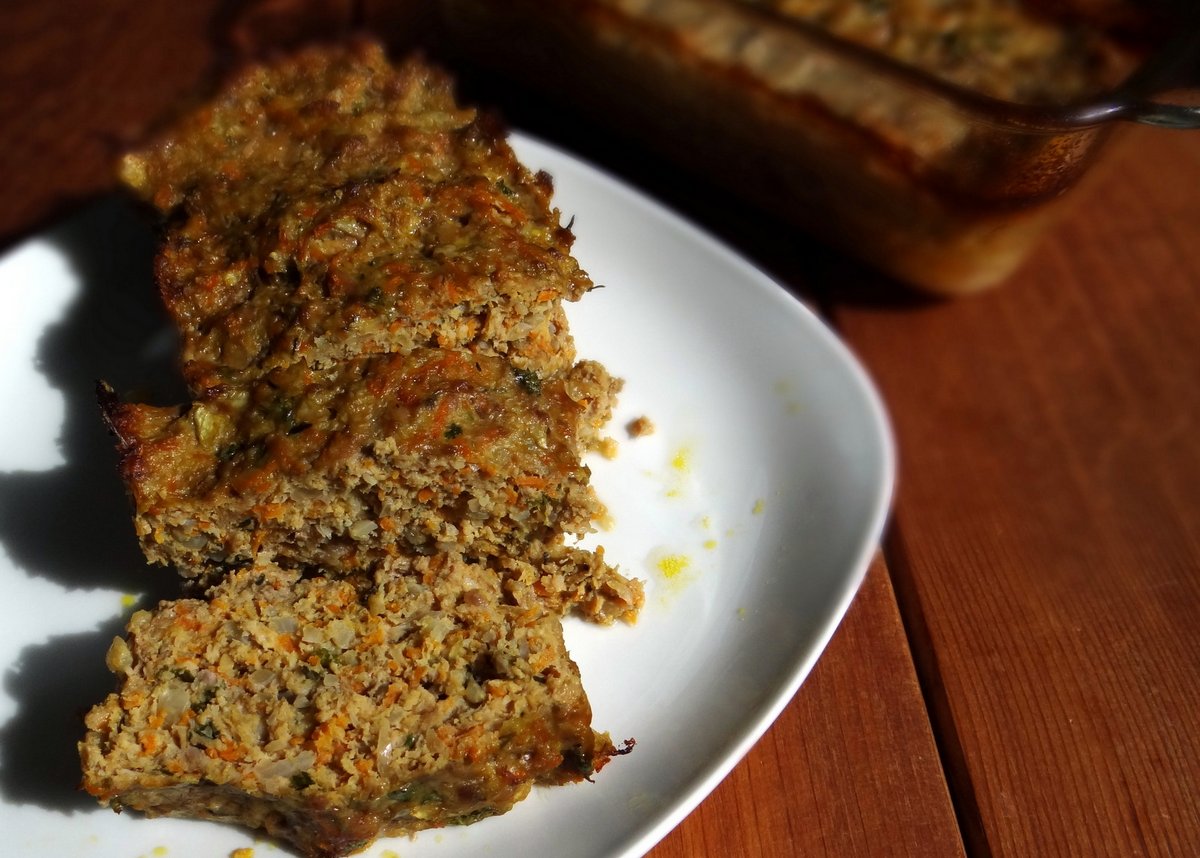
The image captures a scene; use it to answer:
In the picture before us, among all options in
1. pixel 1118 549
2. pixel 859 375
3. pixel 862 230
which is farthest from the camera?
pixel 862 230

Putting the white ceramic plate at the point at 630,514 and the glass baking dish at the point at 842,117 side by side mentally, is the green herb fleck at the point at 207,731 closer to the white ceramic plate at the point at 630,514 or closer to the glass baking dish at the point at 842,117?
the white ceramic plate at the point at 630,514

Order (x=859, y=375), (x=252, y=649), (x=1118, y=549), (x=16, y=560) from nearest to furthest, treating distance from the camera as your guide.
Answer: (x=252, y=649), (x=16, y=560), (x=859, y=375), (x=1118, y=549)

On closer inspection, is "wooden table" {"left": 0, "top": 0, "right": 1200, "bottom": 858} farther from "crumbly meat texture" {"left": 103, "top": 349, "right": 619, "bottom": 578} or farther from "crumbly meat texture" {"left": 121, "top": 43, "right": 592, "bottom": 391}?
"crumbly meat texture" {"left": 121, "top": 43, "right": 592, "bottom": 391}

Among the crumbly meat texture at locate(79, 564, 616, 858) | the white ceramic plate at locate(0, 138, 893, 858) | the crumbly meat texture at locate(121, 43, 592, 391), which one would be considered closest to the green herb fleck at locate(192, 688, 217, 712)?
the crumbly meat texture at locate(79, 564, 616, 858)

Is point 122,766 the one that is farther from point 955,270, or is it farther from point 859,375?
point 955,270

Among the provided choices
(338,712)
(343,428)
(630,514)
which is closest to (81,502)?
(343,428)

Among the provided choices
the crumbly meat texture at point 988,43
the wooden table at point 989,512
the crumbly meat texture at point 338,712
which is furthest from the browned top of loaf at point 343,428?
the crumbly meat texture at point 988,43

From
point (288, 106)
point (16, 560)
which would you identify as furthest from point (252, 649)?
point (288, 106)

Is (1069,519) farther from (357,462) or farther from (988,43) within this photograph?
(357,462)
